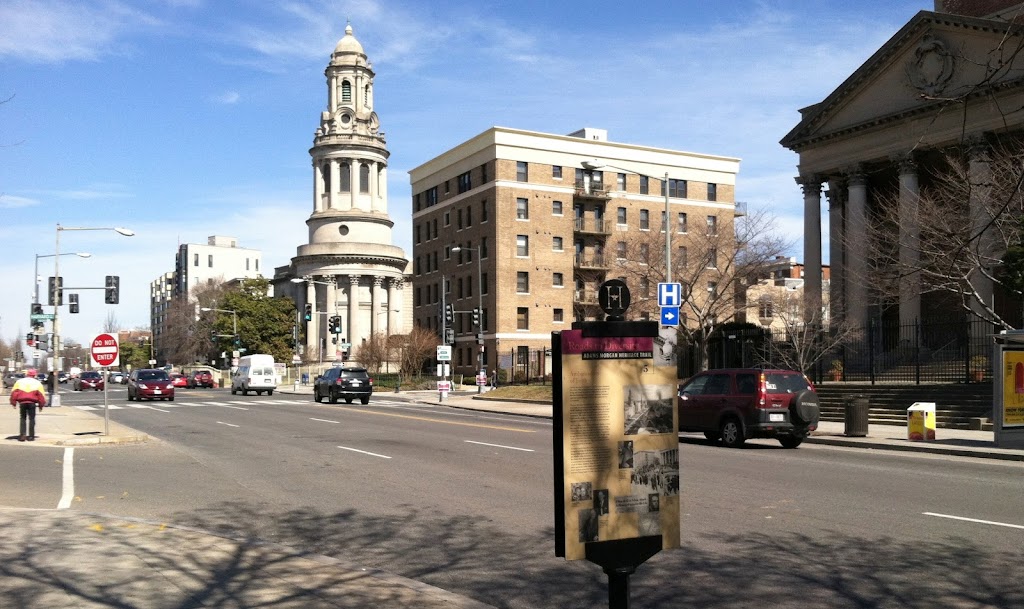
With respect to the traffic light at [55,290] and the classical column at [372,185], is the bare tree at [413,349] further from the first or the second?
the classical column at [372,185]

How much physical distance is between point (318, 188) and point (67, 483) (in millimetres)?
94189

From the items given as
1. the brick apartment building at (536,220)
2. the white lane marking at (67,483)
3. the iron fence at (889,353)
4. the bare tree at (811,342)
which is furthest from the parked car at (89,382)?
the white lane marking at (67,483)

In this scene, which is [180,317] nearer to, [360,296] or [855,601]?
[360,296]

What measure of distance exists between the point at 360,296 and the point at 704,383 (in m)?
85.9

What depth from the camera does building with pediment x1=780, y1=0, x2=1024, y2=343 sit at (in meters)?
37.4

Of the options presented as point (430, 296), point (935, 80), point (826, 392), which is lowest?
point (826, 392)

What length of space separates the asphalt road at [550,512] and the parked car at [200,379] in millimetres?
61854

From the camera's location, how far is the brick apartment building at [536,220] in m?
73.5

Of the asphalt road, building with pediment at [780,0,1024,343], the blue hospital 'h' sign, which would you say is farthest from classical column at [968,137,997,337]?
the asphalt road

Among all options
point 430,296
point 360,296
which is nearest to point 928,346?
point 430,296

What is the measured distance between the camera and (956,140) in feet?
128

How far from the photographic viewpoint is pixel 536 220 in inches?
2940

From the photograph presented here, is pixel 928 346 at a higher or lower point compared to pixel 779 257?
lower

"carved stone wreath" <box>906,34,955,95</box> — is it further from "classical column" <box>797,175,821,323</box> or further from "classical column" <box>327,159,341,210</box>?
"classical column" <box>327,159,341,210</box>
